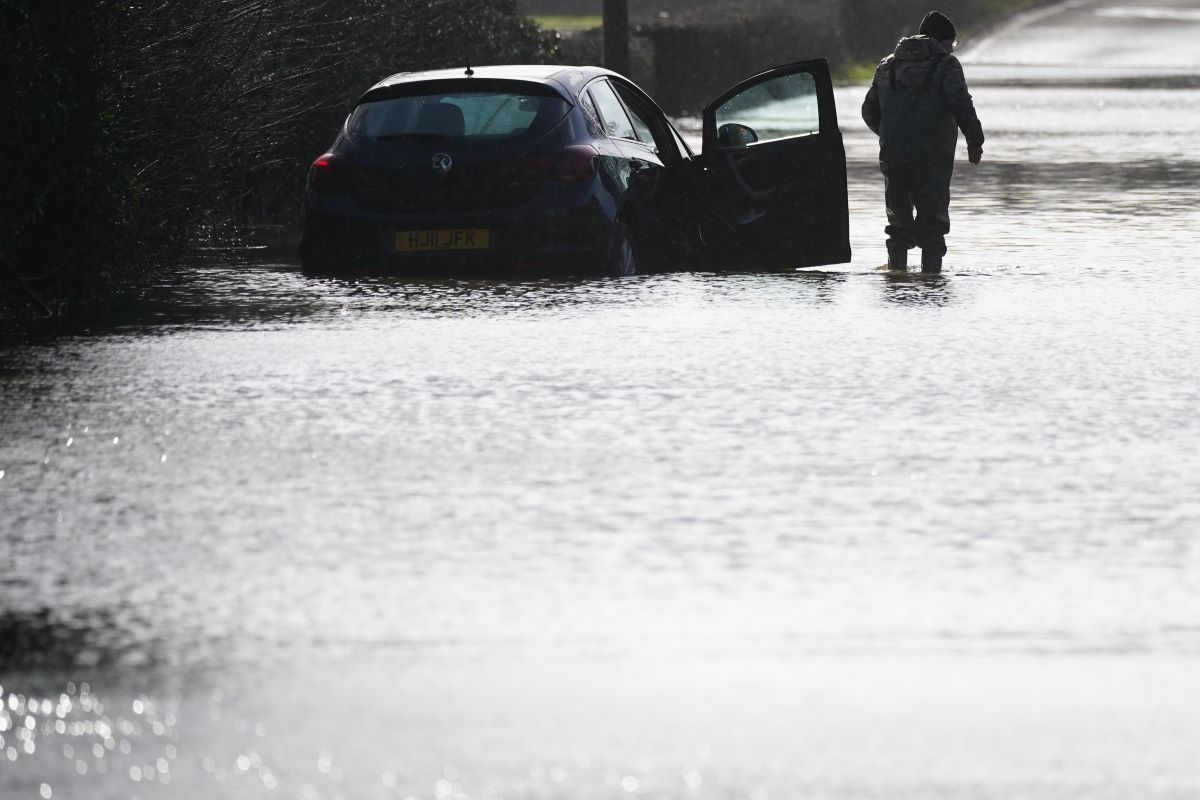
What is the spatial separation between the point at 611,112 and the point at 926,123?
1988 mm

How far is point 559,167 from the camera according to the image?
14289mm

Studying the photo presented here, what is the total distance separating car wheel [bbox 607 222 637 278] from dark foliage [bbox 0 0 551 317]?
110 inches

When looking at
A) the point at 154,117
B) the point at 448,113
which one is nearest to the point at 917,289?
the point at 448,113

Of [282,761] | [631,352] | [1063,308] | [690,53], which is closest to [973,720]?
[282,761]

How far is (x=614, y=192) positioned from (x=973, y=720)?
9397 mm

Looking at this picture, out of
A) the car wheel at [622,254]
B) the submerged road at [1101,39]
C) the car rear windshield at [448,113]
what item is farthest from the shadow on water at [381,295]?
the submerged road at [1101,39]

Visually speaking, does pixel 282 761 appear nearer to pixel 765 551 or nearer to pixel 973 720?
pixel 973 720

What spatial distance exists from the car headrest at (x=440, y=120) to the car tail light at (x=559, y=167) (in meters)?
0.49

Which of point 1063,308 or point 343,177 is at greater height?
point 343,177

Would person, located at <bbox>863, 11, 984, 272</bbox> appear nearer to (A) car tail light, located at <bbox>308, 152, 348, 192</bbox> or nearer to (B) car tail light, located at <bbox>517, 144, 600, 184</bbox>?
(B) car tail light, located at <bbox>517, 144, 600, 184</bbox>

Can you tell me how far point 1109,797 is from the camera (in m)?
4.86

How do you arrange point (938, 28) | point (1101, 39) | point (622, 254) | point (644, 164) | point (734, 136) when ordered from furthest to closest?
point (1101, 39)
point (938, 28)
point (734, 136)
point (644, 164)
point (622, 254)

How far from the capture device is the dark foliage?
12.7 metres

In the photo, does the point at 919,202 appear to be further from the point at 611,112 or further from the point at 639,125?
the point at 611,112
